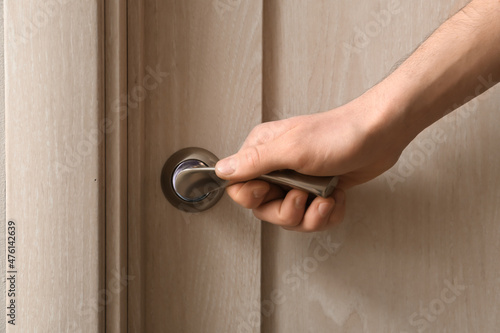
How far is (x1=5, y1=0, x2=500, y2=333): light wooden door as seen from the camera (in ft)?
1.28

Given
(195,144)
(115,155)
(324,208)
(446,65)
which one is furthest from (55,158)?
(446,65)

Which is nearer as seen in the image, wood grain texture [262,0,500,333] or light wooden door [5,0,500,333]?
light wooden door [5,0,500,333]

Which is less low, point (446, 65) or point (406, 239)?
point (446, 65)

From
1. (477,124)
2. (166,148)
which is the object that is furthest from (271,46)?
(477,124)

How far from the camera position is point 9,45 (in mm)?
387

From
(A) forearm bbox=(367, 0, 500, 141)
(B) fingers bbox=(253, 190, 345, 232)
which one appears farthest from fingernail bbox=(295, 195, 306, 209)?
(A) forearm bbox=(367, 0, 500, 141)

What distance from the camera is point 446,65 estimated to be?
0.42m

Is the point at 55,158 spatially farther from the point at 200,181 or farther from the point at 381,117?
the point at 381,117

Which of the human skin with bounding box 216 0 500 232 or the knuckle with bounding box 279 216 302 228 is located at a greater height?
the human skin with bounding box 216 0 500 232

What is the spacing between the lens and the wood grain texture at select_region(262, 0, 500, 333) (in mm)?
517

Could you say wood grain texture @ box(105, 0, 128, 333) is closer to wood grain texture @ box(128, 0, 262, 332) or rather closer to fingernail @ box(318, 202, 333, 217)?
wood grain texture @ box(128, 0, 262, 332)

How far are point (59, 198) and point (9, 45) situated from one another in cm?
15

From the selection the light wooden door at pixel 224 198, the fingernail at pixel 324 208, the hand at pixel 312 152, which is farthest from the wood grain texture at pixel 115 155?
the fingernail at pixel 324 208

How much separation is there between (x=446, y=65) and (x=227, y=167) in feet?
0.78
